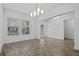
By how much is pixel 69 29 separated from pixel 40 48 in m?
0.78

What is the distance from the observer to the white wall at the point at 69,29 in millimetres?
1986

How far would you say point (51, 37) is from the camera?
212 cm

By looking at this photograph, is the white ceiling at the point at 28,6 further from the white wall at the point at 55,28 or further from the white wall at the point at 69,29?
the white wall at the point at 69,29

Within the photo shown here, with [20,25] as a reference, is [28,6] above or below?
above

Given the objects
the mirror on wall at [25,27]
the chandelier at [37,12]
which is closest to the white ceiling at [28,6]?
the chandelier at [37,12]

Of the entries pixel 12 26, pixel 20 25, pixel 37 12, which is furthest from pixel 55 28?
pixel 12 26

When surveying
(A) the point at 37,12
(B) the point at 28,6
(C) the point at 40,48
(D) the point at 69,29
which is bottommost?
(C) the point at 40,48

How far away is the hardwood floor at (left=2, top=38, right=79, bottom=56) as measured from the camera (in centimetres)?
196

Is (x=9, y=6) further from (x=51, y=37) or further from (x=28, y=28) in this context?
(x=51, y=37)

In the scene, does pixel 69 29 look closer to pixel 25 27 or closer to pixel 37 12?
pixel 37 12

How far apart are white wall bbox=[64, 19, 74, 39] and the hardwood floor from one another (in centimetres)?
11

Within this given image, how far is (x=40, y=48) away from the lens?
2020 mm

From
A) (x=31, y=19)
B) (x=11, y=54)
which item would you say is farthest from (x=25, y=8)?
(x=11, y=54)

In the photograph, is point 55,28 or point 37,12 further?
point 55,28
